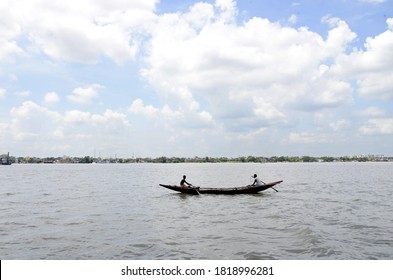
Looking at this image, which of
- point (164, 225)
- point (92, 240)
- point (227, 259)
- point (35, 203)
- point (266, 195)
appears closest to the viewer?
point (227, 259)

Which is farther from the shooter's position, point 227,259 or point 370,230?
point 370,230

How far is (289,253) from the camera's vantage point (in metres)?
15.1

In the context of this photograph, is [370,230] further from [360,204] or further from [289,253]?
[360,204]

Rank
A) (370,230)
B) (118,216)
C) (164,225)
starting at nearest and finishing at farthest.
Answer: (370,230) < (164,225) < (118,216)

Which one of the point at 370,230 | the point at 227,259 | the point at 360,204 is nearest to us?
the point at 227,259

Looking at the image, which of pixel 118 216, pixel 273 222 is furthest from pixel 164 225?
pixel 273 222

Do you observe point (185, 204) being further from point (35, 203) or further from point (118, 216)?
point (35, 203)

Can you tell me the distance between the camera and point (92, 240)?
17.4 m

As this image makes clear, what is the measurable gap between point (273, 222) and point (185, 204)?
34.5ft

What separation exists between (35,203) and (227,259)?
24477 millimetres

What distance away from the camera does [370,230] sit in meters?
19.5

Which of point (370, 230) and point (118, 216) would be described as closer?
point (370, 230)
